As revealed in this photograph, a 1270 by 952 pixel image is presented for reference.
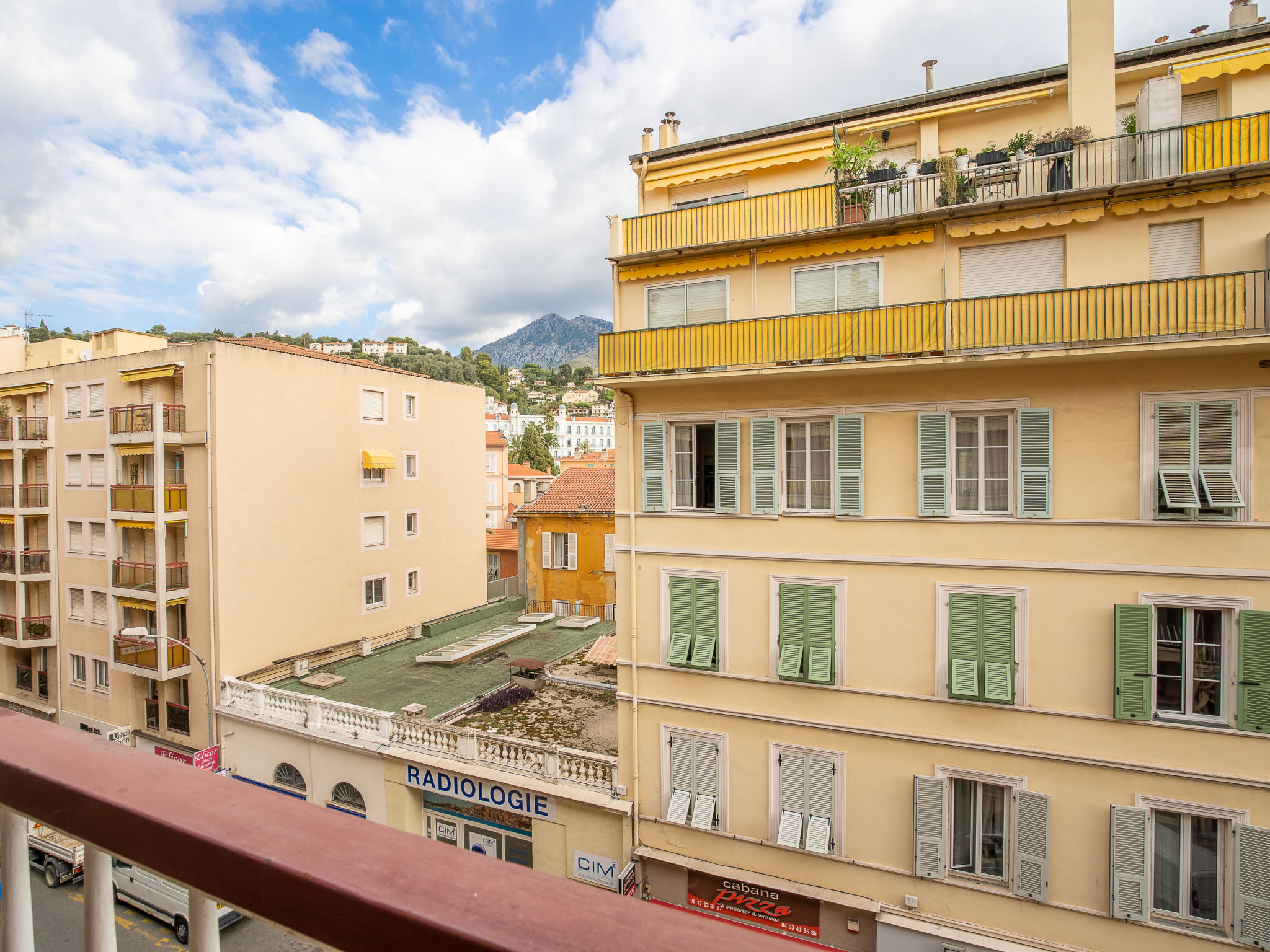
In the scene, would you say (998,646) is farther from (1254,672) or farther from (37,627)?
(37,627)

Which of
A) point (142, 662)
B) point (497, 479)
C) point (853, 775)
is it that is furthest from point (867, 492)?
point (497, 479)

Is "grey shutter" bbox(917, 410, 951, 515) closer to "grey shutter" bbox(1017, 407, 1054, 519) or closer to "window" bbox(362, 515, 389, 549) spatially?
"grey shutter" bbox(1017, 407, 1054, 519)

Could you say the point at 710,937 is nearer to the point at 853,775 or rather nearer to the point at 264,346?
the point at 853,775

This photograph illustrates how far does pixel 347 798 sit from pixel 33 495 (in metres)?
22.2

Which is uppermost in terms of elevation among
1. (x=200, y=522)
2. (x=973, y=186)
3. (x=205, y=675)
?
(x=973, y=186)

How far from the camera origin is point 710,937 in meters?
1.12

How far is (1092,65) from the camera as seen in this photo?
12.3m

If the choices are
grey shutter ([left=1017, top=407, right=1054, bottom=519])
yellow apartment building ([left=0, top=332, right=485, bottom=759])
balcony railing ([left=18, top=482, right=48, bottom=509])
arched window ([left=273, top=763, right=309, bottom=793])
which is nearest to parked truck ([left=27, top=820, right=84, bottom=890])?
grey shutter ([left=1017, top=407, right=1054, bottom=519])

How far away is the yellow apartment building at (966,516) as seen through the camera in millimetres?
10914

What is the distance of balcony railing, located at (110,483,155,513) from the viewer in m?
23.2

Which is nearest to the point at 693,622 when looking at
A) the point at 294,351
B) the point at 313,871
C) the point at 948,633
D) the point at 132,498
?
the point at 948,633

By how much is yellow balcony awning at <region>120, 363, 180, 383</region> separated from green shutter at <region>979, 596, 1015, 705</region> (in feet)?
84.7

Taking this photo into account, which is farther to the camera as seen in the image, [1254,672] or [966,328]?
[966,328]

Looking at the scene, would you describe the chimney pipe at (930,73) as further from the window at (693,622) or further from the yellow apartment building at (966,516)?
the window at (693,622)
